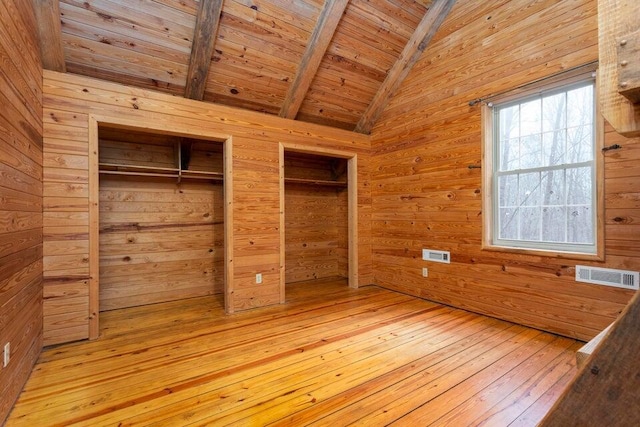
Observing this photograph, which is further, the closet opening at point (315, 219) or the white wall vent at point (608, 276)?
the closet opening at point (315, 219)

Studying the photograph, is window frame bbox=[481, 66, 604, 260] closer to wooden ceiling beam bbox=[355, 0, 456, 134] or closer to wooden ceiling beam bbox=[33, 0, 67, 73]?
wooden ceiling beam bbox=[355, 0, 456, 134]

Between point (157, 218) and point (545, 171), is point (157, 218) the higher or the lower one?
the lower one

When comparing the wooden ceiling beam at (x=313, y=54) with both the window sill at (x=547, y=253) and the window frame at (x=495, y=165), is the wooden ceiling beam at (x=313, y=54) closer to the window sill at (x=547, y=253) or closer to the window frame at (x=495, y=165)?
the window frame at (x=495, y=165)

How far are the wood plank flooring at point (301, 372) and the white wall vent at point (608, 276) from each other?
540 millimetres

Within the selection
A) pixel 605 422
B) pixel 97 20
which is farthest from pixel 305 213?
pixel 605 422

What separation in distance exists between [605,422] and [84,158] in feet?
11.0

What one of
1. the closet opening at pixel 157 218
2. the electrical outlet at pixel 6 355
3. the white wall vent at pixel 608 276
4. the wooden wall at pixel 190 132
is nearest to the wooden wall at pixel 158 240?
the closet opening at pixel 157 218

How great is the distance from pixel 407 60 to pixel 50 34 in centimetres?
358

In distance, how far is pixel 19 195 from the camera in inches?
73.1

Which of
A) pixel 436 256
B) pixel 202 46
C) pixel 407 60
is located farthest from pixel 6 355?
pixel 407 60

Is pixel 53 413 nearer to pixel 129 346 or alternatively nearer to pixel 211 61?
pixel 129 346

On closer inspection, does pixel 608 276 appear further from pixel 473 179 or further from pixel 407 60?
pixel 407 60

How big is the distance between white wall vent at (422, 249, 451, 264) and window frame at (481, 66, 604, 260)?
42 centimetres

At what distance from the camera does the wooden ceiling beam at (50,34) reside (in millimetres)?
2207
